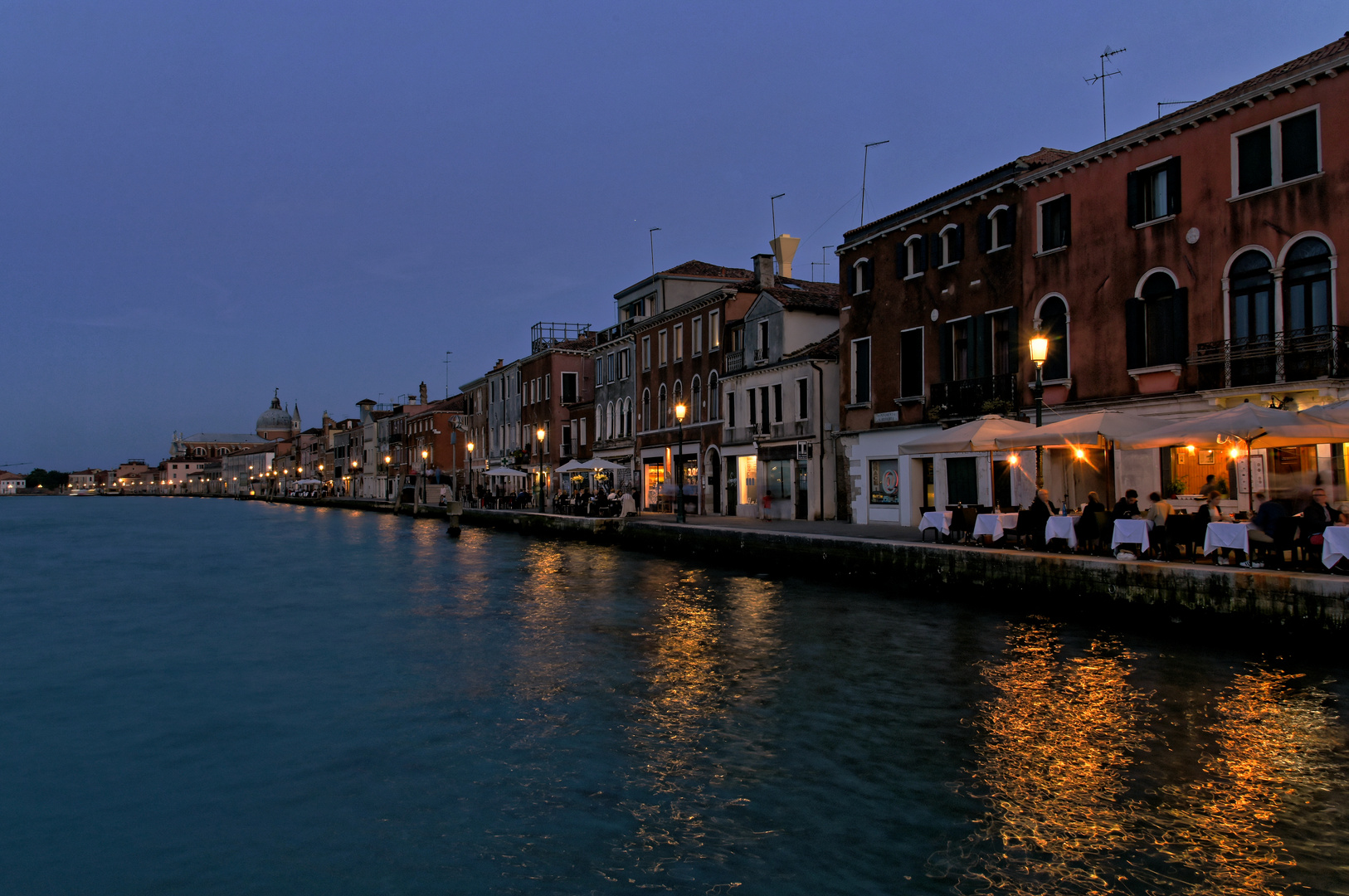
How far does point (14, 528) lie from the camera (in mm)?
60156

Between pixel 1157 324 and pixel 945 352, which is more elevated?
pixel 945 352

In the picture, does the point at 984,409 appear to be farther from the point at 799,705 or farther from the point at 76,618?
the point at 76,618

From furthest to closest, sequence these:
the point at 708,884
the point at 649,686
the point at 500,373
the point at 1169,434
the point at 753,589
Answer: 1. the point at 500,373
2. the point at 753,589
3. the point at 1169,434
4. the point at 649,686
5. the point at 708,884

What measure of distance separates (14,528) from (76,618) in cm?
5243

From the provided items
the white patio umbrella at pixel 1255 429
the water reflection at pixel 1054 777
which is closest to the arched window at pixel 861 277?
the white patio umbrella at pixel 1255 429

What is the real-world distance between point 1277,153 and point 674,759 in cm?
1690

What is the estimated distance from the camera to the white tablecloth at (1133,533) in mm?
14438

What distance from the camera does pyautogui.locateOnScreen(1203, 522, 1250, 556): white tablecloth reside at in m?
13.2

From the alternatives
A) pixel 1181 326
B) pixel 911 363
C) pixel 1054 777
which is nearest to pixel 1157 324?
pixel 1181 326

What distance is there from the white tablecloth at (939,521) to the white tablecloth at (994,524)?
900mm

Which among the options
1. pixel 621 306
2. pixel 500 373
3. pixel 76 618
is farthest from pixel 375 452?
pixel 76 618

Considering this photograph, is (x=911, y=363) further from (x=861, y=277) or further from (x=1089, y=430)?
(x=1089, y=430)

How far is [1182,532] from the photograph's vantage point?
14336 mm

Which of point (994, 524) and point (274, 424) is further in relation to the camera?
point (274, 424)
